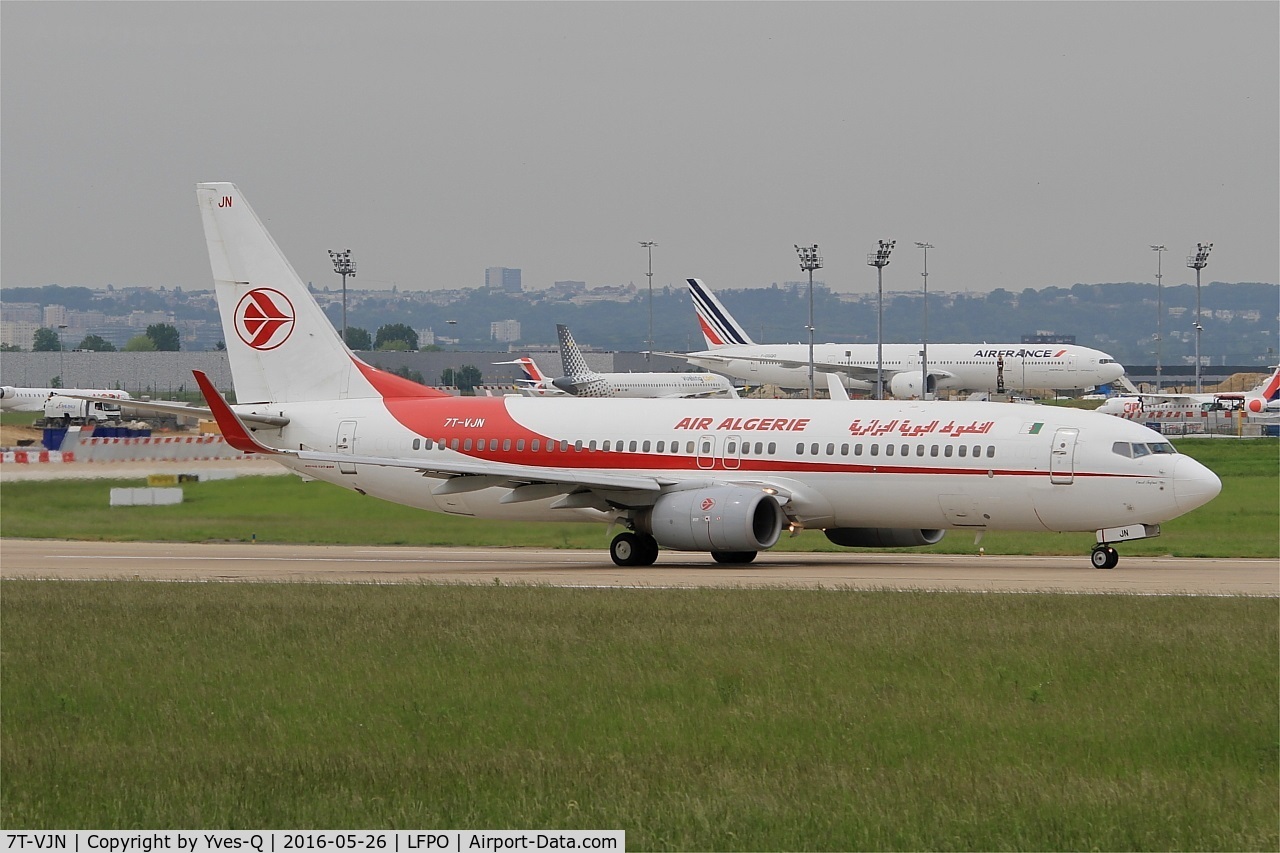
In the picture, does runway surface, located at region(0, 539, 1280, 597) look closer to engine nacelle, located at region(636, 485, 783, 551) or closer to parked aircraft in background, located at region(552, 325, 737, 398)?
engine nacelle, located at region(636, 485, 783, 551)

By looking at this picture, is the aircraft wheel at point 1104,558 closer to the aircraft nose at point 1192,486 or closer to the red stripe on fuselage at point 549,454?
the aircraft nose at point 1192,486

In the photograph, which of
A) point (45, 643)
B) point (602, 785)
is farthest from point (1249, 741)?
point (45, 643)

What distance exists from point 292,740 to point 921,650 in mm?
7891

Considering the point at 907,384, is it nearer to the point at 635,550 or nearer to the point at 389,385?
the point at 389,385

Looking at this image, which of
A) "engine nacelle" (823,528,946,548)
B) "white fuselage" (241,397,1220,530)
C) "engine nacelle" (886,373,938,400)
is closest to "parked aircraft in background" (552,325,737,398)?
"engine nacelle" (886,373,938,400)

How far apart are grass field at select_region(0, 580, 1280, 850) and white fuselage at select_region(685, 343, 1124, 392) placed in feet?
295

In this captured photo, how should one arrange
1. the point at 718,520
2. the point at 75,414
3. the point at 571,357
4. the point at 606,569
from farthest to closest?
1. the point at 571,357
2. the point at 75,414
3. the point at 606,569
4. the point at 718,520

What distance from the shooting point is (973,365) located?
378 feet

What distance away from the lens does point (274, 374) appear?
40.8 meters

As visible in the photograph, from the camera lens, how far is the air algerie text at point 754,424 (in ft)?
117

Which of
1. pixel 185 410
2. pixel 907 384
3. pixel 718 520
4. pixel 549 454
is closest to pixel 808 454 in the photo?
pixel 718 520

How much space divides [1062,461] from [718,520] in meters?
6.64

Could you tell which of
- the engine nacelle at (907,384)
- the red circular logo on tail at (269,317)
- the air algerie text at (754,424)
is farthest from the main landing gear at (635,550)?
the engine nacelle at (907,384)

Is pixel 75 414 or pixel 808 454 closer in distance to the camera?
pixel 808 454
